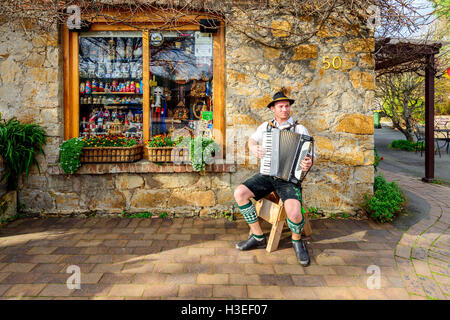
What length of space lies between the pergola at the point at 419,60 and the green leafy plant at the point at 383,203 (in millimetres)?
2075

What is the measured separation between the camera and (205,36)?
13.9 feet

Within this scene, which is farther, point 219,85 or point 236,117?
point 219,85

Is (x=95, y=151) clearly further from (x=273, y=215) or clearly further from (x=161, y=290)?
(x=273, y=215)

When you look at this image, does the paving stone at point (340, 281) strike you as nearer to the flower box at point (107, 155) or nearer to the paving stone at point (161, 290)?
the paving stone at point (161, 290)

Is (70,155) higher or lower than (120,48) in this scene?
lower

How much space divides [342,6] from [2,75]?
4556 millimetres

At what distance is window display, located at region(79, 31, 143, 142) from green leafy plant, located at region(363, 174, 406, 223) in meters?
3.30

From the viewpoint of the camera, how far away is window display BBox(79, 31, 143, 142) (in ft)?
14.0

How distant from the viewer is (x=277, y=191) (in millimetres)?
3045

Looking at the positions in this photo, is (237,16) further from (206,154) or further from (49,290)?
(49,290)

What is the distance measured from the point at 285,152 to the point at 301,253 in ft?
3.16

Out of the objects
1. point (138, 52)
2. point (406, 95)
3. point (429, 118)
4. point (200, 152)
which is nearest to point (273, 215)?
point (200, 152)

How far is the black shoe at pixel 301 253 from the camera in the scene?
2.69m

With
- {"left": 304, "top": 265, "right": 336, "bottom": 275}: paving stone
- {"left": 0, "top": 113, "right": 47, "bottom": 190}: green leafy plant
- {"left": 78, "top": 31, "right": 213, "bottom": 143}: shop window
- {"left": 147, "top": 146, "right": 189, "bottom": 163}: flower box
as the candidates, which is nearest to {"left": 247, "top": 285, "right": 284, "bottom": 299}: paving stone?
{"left": 304, "top": 265, "right": 336, "bottom": 275}: paving stone
